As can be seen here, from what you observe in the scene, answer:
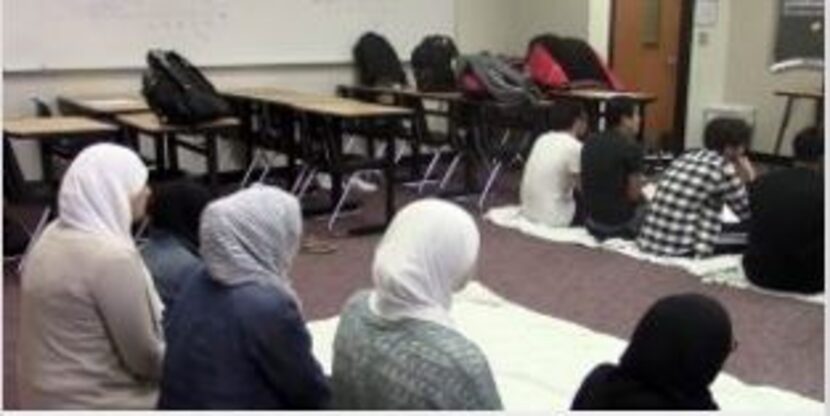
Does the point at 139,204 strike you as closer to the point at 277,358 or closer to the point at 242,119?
the point at 277,358

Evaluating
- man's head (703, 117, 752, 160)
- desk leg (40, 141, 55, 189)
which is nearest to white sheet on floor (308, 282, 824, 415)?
man's head (703, 117, 752, 160)

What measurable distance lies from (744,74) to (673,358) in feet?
21.7

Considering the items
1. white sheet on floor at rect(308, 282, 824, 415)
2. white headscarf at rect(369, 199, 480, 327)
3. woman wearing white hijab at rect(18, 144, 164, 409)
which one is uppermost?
white headscarf at rect(369, 199, 480, 327)

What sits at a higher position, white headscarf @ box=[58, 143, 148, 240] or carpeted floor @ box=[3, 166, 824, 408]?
white headscarf @ box=[58, 143, 148, 240]

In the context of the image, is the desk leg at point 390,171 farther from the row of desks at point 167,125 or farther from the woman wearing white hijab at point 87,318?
the woman wearing white hijab at point 87,318

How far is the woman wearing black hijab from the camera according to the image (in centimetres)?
172

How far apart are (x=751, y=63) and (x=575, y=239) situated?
3359 mm

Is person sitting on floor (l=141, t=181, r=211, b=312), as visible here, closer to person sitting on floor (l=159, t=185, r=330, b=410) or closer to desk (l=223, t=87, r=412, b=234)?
person sitting on floor (l=159, t=185, r=330, b=410)

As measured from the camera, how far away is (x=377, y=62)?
23.3 ft

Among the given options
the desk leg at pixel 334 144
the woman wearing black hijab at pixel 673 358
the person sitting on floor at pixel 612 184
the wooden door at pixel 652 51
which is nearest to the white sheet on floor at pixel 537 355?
the woman wearing black hijab at pixel 673 358

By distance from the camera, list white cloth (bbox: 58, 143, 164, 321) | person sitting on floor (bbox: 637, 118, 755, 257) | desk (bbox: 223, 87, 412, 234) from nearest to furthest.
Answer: white cloth (bbox: 58, 143, 164, 321) < person sitting on floor (bbox: 637, 118, 755, 257) < desk (bbox: 223, 87, 412, 234)

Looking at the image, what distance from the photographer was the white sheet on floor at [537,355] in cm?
302

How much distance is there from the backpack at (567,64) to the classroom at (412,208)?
2 centimetres

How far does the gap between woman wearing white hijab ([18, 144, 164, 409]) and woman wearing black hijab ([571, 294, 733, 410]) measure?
101 cm
